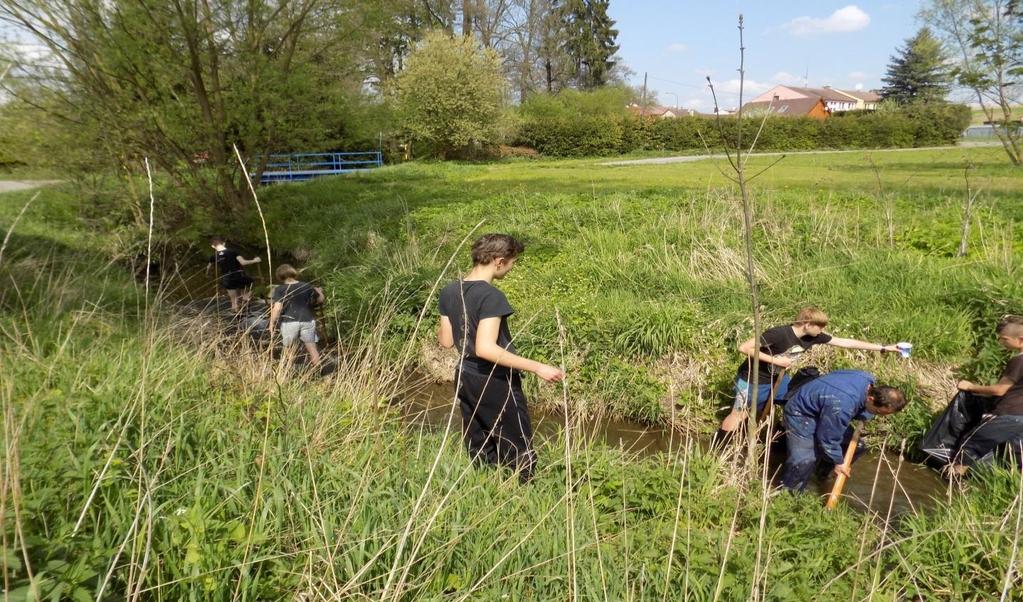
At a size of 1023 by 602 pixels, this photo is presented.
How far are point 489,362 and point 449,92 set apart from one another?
3012 centimetres

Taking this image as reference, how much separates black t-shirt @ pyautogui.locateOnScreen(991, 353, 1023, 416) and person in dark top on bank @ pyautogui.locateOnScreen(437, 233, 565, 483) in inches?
135

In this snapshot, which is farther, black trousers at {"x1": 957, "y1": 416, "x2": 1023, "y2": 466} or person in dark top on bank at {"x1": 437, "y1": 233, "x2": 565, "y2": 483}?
black trousers at {"x1": 957, "y1": 416, "x2": 1023, "y2": 466}

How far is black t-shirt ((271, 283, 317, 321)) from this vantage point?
5863mm

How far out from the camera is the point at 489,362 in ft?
10.4

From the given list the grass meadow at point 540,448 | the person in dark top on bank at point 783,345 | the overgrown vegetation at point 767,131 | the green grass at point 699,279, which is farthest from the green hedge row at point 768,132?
the person in dark top on bank at point 783,345

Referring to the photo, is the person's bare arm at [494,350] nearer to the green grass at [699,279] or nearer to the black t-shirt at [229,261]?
the green grass at [699,279]

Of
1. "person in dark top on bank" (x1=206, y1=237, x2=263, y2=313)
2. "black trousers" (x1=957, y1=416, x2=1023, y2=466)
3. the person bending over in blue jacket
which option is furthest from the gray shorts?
"black trousers" (x1=957, y1=416, x2=1023, y2=466)

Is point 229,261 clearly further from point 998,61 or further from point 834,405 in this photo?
point 998,61

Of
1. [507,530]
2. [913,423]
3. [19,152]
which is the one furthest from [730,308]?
[19,152]

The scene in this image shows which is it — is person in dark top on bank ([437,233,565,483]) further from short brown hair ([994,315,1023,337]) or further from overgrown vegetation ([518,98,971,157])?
overgrown vegetation ([518,98,971,157])

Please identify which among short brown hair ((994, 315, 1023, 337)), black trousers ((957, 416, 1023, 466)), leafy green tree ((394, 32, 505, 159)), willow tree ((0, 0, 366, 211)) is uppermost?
leafy green tree ((394, 32, 505, 159))

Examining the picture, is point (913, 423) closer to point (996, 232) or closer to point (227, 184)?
point (996, 232)

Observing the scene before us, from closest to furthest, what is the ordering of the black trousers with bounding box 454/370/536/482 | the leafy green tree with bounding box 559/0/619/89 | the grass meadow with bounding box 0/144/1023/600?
1. the grass meadow with bounding box 0/144/1023/600
2. the black trousers with bounding box 454/370/536/482
3. the leafy green tree with bounding box 559/0/619/89

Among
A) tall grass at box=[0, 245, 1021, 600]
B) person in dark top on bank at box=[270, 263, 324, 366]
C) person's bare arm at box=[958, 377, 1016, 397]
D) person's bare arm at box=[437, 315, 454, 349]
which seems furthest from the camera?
person in dark top on bank at box=[270, 263, 324, 366]
